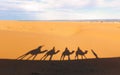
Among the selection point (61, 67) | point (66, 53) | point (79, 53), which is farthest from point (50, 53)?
point (61, 67)

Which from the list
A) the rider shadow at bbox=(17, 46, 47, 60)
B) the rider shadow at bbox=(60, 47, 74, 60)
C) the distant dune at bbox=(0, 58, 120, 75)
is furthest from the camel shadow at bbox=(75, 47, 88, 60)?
the rider shadow at bbox=(17, 46, 47, 60)

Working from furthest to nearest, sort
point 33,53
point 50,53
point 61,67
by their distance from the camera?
point 50,53
point 33,53
point 61,67

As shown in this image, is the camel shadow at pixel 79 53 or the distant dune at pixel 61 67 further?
the camel shadow at pixel 79 53

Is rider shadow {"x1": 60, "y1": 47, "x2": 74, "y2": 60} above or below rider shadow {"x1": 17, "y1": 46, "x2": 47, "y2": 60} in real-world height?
below

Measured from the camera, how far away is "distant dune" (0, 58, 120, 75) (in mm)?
8352

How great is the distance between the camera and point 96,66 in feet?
30.3

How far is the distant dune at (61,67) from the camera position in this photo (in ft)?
27.4

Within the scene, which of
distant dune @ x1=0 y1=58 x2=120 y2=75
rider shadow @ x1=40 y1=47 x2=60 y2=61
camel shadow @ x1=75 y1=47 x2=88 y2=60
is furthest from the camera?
camel shadow @ x1=75 y1=47 x2=88 y2=60

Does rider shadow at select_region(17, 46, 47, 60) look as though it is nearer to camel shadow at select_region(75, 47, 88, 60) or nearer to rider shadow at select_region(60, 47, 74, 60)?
rider shadow at select_region(60, 47, 74, 60)

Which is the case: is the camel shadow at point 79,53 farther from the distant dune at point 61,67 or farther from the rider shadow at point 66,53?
the distant dune at point 61,67

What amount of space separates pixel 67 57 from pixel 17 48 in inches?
119

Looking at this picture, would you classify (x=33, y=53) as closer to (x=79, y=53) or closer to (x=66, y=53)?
(x=66, y=53)

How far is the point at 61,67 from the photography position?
905 cm

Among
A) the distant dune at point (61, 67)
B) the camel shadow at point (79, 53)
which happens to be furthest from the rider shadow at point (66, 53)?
the distant dune at point (61, 67)
